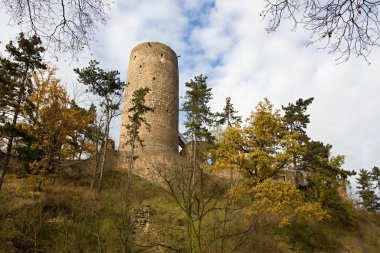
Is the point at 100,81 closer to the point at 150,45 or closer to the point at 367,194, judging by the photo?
the point at 150,45

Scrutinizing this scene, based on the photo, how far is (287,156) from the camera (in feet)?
48.8

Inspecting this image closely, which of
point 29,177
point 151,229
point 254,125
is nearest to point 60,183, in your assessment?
point 29,177

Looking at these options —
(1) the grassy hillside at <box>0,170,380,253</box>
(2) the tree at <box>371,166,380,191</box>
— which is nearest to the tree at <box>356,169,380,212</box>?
(2) the tree at <box>371,166,380,191</box>

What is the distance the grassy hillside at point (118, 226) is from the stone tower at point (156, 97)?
3.27 m

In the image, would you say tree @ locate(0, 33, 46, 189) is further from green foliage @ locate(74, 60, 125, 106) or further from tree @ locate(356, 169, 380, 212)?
tree @ locate(356, 169, 380, 212)

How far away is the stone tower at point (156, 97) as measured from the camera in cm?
2375

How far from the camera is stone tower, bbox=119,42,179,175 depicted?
23745 millimetres

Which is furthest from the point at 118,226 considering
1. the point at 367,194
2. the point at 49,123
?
the point at 367,194

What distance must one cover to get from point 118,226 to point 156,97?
1754 centimetres

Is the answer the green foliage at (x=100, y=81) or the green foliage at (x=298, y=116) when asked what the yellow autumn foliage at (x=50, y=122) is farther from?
the green foliage at (x=298, y=116)

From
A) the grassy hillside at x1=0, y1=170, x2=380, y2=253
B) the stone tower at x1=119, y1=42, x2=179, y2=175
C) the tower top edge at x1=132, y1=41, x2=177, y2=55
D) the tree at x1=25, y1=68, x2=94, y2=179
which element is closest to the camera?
the grassy hillside at x1=0, y1=170, x2=380, y2=253

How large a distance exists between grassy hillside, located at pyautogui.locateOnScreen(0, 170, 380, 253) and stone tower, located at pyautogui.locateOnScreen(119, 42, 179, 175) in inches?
129

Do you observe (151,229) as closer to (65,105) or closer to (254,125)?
(254,125)

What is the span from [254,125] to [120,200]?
8.21 m
